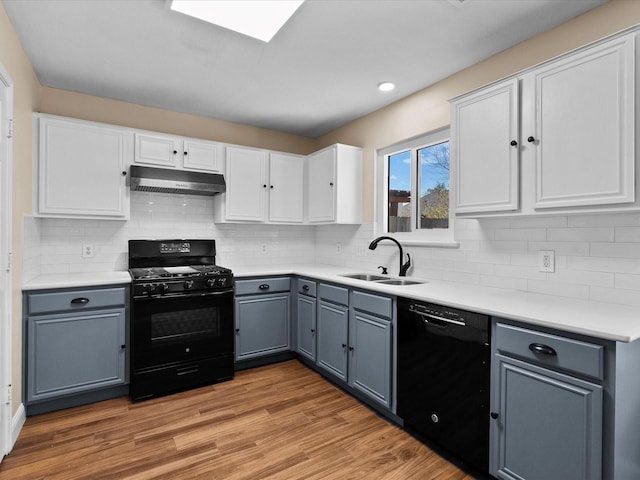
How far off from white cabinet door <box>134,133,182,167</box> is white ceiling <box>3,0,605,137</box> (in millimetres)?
368

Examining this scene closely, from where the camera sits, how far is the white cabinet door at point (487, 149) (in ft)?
6.56

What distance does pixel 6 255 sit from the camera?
1974 millimetres

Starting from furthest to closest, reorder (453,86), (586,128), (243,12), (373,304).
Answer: (453,86) < (373,304) < (243,12) < (586,128)

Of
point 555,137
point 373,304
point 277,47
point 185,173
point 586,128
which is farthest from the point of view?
point 185,173

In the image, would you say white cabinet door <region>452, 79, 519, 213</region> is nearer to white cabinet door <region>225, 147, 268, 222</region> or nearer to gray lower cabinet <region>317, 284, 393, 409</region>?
gray lower cabinet <region>317, 284, 393, 409</region>

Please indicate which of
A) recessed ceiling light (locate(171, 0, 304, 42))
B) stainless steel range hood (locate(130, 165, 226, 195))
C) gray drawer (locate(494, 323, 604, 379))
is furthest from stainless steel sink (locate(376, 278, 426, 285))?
recessed ceiling light (locate(171, 0, 304, 42))

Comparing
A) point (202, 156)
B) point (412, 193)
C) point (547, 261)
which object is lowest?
point (547, 261)

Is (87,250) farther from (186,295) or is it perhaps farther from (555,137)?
(555,137)

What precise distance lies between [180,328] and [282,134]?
2.47 meters

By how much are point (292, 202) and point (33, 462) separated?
284 cm

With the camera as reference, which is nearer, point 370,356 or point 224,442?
point 224,442

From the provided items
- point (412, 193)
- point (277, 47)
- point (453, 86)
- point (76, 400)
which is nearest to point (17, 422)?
point (76, 400)

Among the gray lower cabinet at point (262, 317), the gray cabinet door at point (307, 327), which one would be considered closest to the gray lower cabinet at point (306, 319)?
the gray cabinet door at point (307, 327)

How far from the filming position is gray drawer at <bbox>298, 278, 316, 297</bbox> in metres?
3.20
